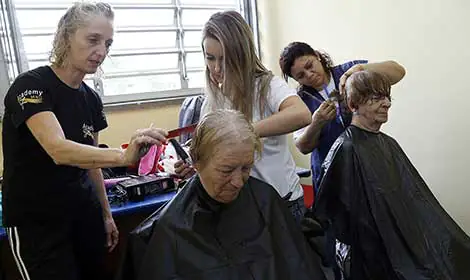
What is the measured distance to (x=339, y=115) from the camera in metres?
1.84

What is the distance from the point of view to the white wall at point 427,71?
7.11ft

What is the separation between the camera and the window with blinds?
2836mm

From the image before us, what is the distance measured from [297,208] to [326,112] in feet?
1.41

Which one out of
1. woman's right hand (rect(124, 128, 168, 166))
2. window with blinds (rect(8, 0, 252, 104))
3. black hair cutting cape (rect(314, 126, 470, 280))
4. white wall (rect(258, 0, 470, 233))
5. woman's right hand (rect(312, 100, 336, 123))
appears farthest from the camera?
window with blinds (rect(8, 0, 252, 104))

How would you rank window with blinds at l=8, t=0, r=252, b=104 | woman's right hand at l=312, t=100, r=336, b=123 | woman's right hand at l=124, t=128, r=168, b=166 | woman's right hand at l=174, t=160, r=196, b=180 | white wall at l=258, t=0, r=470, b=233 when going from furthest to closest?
window with blinds at l=8, t=0, r=252, b=104 → white wall at l=258, t=0, r=470, b=233 → woman's right hand at l=312, t=100, r=336, b=123 → woman's right hand at l=174, t=160, r=196, b=180 → woman's right hand at l=124, t=128, r=168, b=166

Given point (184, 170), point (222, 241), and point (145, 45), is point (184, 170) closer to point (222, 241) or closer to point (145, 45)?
point (222, 241)

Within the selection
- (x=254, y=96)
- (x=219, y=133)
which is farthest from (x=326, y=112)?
(x=219, y=133)

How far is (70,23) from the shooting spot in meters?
1.32

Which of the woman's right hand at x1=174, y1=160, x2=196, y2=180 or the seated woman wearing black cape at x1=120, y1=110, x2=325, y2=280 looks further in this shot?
the woman's right hand at x1=174, y1=160, x2=196, y2=180

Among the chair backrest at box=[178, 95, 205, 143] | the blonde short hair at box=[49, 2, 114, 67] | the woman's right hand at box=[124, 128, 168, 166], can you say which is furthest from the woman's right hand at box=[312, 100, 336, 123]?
the chair backrest at box=[178, 95, 205, 143]

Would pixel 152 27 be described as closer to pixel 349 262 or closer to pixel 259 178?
pixel 259 178

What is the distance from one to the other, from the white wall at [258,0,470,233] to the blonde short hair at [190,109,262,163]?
4.64 feet

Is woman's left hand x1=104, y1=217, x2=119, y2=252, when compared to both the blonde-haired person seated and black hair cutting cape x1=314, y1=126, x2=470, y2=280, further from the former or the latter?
black hair cutting cape x1=314, y1=126, x2=470, y2=280

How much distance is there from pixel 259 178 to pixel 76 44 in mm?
739
